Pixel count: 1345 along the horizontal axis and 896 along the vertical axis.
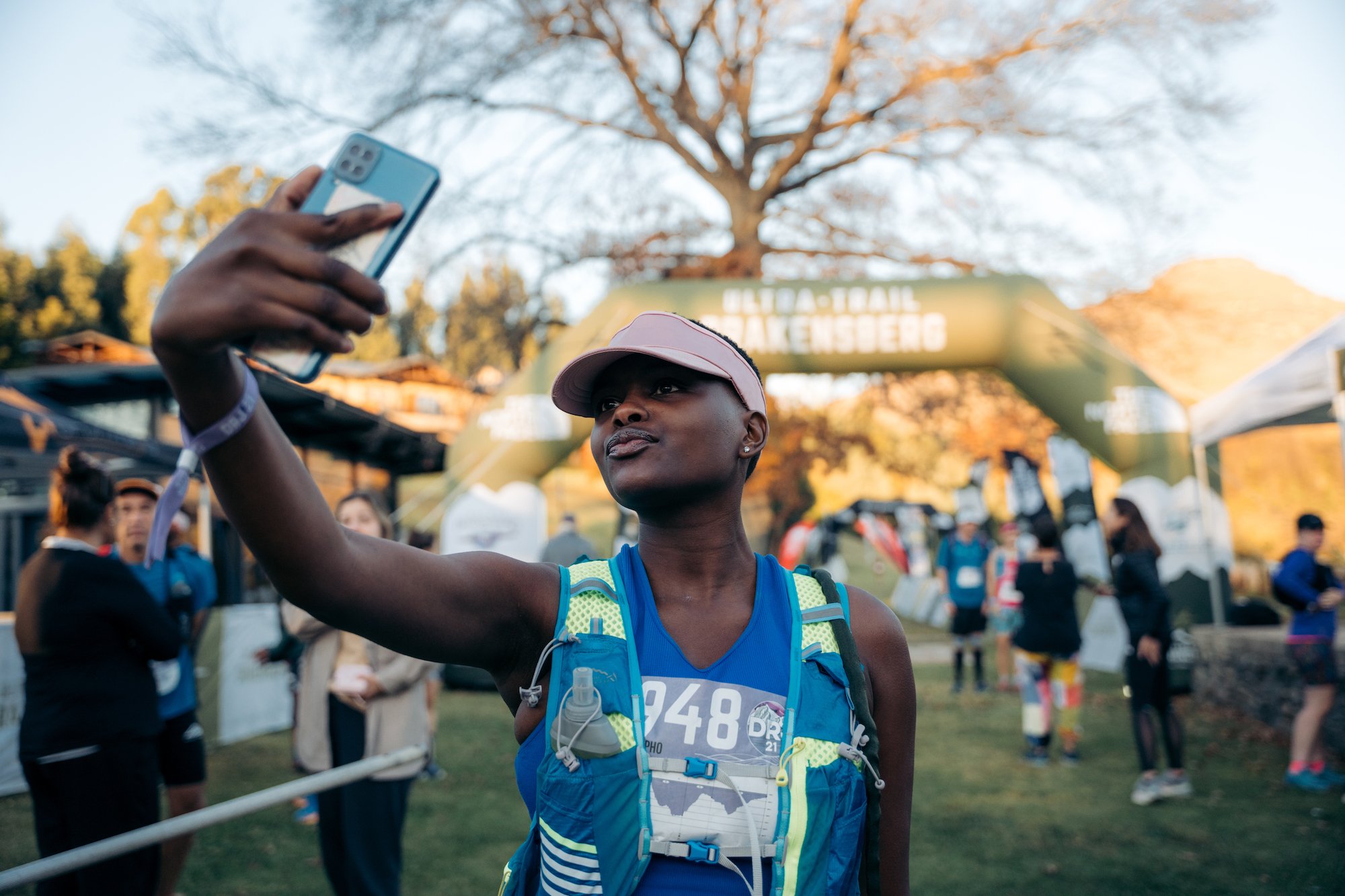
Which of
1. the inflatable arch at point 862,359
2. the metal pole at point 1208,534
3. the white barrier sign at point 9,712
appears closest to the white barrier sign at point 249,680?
the white barrier sign at point 9,712

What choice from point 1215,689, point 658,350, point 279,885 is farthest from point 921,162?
point 658,350

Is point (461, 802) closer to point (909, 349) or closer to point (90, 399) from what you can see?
point (909, 349)

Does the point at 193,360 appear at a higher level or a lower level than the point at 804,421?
lower

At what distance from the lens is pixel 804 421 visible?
70.6 ft

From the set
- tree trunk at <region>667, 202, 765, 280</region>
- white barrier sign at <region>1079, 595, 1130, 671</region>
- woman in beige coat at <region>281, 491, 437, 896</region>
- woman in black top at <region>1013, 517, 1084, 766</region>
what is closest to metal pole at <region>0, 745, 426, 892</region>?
woman in beige coat at <region>281, 491, 437, 896</region>

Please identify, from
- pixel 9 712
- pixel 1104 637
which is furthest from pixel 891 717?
pixel 1104 637

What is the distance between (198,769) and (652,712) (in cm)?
355

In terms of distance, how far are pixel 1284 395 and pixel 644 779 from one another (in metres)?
7.94

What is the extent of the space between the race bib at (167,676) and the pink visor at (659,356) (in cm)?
329

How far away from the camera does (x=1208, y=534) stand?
31.4 feet

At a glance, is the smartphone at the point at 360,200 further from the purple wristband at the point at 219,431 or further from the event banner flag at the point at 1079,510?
the event banner flag at the point at 1079,510

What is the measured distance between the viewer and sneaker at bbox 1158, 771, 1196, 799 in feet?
19.9

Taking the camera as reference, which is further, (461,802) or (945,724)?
(945,724)

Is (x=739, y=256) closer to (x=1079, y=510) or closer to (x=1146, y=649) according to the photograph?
(x=1079, y=510)
